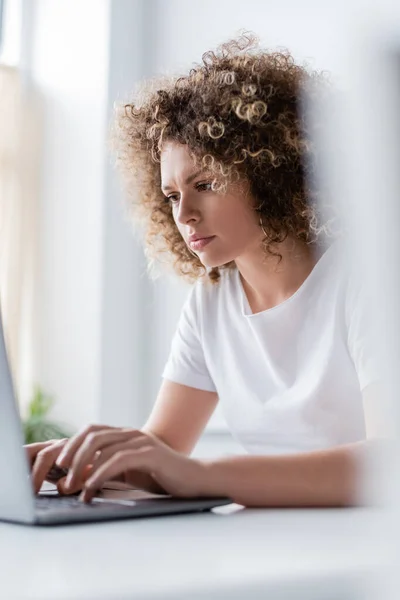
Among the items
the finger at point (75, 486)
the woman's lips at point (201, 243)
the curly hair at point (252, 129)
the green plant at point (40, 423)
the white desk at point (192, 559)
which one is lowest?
the green plant at point (40, 423)

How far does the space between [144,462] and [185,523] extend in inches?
3.6

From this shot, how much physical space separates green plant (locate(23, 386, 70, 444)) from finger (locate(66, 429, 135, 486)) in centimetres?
248

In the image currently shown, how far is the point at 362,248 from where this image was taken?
1.10ft

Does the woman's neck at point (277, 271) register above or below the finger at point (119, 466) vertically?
above

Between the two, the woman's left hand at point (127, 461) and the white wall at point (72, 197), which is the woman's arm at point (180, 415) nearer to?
the woman's left hand at point (127, 461)

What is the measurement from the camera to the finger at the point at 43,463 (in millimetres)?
858

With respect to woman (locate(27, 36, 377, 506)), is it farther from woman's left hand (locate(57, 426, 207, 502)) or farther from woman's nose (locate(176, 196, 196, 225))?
woman's left hand (locate(57, 426, 207, 502))

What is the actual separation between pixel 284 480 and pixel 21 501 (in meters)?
0.29

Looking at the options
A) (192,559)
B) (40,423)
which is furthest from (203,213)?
(40,423)

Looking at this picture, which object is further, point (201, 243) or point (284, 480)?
point (201, 243)

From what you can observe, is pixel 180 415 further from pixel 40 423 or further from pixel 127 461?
pixel 40 423

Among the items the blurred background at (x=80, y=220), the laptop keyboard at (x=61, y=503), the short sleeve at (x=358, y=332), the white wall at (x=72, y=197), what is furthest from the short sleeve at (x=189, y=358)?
the white wall at (x=72, y=197)

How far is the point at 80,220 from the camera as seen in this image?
374 centimetres

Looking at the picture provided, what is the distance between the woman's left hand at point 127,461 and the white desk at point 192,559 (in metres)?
0.07
